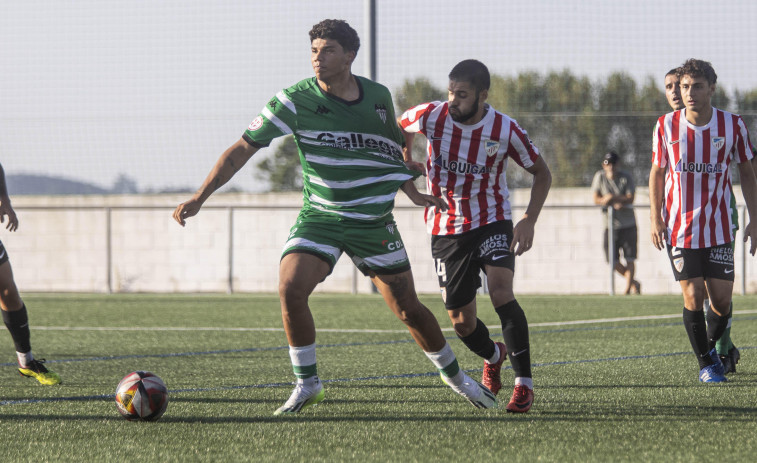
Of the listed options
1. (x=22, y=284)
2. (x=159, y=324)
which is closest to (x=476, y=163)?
(x=159, y=324)

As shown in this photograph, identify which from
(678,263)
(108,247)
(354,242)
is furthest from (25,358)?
(108,247)

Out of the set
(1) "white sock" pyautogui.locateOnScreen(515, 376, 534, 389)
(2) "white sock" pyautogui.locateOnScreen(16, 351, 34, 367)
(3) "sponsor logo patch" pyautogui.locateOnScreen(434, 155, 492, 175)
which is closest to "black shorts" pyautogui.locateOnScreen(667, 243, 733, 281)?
(3) "sponsor logo patch" pyautogui.locateOnScreen(434, 155, 492, 175)

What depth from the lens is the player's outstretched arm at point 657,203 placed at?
6.27m

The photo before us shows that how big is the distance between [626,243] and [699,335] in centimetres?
969

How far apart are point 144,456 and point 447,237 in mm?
2247

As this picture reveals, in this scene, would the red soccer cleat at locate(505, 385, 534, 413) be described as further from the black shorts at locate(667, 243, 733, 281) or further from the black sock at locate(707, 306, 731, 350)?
the black sock at locate(707, 306, 731, 350)

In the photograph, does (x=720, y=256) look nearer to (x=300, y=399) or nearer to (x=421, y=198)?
(x=421, y=198)

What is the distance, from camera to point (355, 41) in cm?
514

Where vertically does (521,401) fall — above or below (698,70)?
below

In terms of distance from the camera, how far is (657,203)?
20.6 feet

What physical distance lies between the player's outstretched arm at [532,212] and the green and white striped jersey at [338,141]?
70cm

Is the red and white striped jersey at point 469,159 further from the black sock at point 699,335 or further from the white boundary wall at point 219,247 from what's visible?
the white boundary wall at point 219,247

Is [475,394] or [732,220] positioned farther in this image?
[732,220]

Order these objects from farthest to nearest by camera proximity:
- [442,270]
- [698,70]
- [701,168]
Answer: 1. [701,168]
2. [698,70]
3. [442,270]
